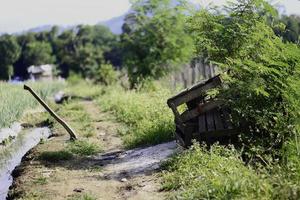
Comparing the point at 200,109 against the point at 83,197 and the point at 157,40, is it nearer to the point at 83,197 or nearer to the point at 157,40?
the point at 83,197

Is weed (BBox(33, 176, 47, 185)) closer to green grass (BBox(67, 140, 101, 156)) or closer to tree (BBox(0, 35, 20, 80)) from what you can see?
green grass (BBox(67, 140, 101, 156))

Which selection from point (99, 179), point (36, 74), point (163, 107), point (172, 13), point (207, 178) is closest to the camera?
point (207, 178)

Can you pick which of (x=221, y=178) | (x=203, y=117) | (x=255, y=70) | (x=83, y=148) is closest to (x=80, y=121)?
(x=83, y=148)

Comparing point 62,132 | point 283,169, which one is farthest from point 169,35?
point 283,169

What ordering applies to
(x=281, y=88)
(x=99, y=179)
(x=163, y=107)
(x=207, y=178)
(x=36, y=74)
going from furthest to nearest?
1. (x=36, y=74)
2. (x=163, y=107)
3. (x=99, y=179)
4. (x=281, y=88)
5. (x=207, y=178)

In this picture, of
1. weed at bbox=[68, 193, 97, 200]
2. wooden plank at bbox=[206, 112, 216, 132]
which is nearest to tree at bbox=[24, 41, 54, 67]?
Result: wooden plank at bbox=[206, 112, 216, 132]

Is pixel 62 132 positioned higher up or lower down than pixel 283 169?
lower down

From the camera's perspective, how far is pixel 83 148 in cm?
1018

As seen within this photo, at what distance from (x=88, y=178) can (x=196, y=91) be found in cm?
225

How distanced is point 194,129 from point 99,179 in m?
1.77

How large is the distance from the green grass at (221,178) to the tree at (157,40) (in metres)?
14.5

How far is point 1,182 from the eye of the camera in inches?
351

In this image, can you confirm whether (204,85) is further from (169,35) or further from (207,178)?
(169,35)

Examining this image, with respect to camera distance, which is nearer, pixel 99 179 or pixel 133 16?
pixel 99 179
